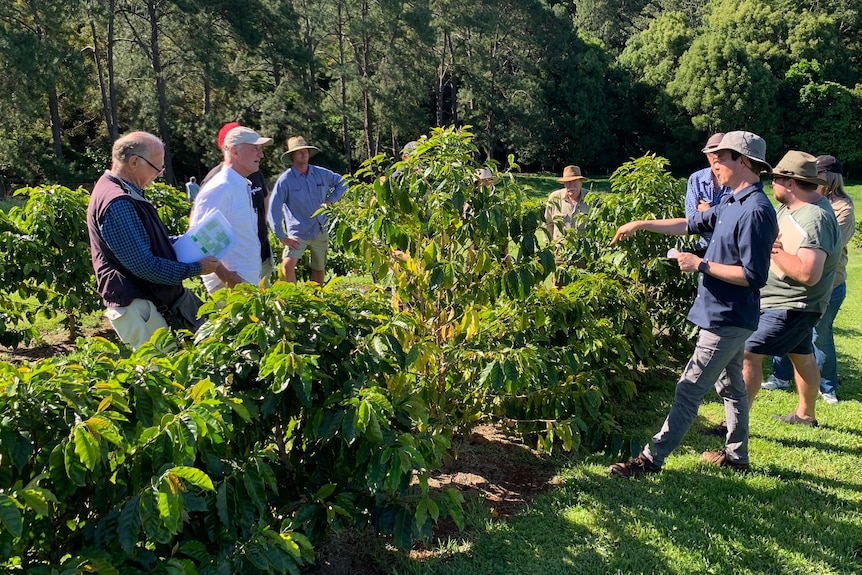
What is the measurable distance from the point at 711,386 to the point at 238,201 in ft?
9.28

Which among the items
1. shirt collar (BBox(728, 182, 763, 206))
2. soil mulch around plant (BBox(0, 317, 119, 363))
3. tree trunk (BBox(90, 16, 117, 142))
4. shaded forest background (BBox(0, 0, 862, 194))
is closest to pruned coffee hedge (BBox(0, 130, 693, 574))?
shirt collar (BBox(728, 182, 763, 206))

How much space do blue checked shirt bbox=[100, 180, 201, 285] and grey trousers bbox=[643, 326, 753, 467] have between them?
2699 millimetres

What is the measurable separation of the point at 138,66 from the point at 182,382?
27537mm

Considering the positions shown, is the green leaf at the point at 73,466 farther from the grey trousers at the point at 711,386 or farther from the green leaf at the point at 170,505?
the grey trousers at the point at 711,386

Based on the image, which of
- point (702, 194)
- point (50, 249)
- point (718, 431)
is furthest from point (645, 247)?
point (50, 249)

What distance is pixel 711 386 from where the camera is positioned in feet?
11.3

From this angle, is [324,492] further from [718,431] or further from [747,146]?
[718,431]

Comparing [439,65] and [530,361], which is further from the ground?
[439,65]

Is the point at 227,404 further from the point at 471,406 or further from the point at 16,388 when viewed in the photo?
the point at 471,406

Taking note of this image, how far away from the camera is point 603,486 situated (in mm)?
3482

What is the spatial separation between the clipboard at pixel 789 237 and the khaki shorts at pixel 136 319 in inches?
134

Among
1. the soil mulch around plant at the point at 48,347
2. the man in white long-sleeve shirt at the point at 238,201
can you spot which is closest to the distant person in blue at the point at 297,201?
the soil mulch around plant at the point at 48,347

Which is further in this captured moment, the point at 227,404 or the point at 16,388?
the point at 227,404

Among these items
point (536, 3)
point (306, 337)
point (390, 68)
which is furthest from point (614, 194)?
point (536, 3)
